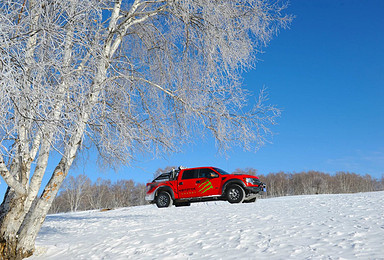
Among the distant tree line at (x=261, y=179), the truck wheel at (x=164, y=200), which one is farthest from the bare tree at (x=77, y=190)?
the truck wheel at (x=164, y=200)

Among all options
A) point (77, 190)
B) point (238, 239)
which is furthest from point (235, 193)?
point (77, 190)

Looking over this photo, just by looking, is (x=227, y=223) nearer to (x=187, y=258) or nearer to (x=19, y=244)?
(x=187, y=258)

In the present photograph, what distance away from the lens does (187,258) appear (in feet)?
19.7

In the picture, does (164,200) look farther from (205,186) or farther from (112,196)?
(112,196)

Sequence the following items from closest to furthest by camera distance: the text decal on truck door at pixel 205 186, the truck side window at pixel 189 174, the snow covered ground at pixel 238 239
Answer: the snow covered ground at pixel 238 239 → the text decal on truck door at pixel 205 186 → the truck side window at pixel 189 174

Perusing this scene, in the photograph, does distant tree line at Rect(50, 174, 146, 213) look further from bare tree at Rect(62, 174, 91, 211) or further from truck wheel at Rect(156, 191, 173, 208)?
truck wheel at Rect(156, 191, 173, 208)

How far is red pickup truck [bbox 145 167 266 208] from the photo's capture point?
12.4 m

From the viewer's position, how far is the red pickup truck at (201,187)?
12383 mm

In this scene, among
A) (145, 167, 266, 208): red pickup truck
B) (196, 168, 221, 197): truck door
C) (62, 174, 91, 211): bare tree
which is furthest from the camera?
(62, 174, 91, 211): bare tree

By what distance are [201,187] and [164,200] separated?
2.12 metres

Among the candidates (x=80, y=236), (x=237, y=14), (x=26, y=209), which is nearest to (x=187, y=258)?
(x=26, y=209)

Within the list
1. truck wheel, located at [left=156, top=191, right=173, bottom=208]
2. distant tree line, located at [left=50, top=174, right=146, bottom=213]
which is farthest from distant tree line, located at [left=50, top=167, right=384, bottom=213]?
truck wheel, located at [left=156, top=191, right=173, bottom=208]

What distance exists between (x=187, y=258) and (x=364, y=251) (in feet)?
9.79

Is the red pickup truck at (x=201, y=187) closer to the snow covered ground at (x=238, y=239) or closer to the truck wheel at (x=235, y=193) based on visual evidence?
the truck wheel at (x=235, y=193)
